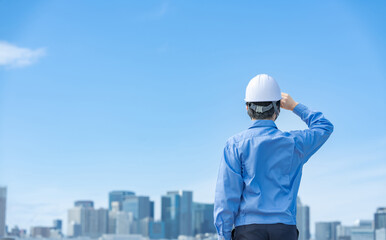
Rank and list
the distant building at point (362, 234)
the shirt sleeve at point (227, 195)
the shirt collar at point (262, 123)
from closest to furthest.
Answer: the shirt sleeve at point (227, 195) < the shirt collar at point (262, 123) < the distant building at point (362, 234)

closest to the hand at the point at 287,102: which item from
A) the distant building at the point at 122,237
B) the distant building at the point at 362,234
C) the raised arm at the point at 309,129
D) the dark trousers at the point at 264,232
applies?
the raised arm at the point at 309,129

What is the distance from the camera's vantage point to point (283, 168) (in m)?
4.15

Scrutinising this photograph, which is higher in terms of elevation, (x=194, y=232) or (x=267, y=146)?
(x=267, y=146)

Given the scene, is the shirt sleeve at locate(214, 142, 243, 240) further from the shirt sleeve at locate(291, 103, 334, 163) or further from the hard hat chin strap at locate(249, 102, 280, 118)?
the shirt sleeve at locate(291, 103, 334, 163)

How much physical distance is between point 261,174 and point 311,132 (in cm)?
64

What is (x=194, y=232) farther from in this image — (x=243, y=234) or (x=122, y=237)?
(x=243, y=234)

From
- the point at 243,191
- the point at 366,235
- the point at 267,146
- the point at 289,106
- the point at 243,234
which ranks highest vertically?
the point at 289,106

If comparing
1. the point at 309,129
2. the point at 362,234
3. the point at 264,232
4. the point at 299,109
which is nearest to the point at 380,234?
the point at 362,234

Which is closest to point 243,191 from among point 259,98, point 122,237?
point 259,98

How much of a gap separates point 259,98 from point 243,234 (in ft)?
3.47

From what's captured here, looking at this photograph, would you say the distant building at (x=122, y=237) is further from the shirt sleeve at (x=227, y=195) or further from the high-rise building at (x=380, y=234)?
the shirt sleeve at (x=227, y=195)

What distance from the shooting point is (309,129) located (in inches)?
176

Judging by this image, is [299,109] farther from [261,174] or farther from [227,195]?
[227,195]

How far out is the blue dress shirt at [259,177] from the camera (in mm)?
3988
